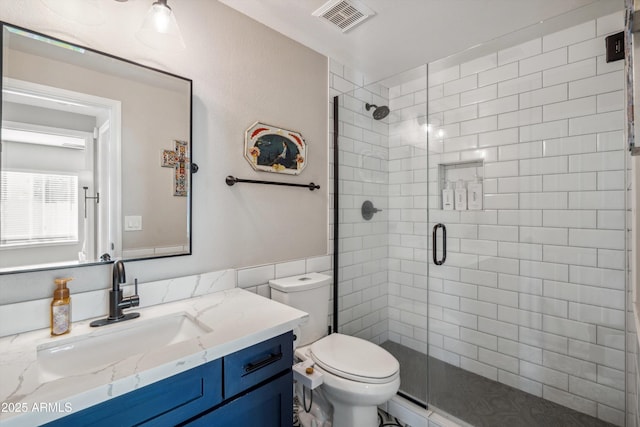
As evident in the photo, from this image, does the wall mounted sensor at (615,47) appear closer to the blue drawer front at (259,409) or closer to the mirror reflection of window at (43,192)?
the blue drawer front at (259,409)

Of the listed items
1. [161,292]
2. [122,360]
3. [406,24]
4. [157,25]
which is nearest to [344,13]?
[406,24]

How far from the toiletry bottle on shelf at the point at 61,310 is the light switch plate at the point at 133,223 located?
0.30m

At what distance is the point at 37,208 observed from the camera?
106 centimetres

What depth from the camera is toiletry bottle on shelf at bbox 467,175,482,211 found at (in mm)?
2199

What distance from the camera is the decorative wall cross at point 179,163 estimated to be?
1369 millimetres

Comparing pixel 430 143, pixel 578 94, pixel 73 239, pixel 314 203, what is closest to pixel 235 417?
pixel 73 239

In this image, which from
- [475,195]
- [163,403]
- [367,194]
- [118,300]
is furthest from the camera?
[367,194]

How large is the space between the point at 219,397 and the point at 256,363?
0.48 ft

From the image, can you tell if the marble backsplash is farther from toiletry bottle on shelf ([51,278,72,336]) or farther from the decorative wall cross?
the decorative wall cross

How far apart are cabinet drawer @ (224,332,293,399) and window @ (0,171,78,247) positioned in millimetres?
803

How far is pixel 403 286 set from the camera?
2.53 metres

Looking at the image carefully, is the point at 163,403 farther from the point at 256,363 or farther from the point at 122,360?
the point at 256,363

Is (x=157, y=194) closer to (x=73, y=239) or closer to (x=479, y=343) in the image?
(x=73, y=239)

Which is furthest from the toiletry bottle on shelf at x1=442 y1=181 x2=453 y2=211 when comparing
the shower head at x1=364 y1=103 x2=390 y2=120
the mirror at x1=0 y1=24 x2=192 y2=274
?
the mirror at x1=0 y1=24 x2=192 y2=274
